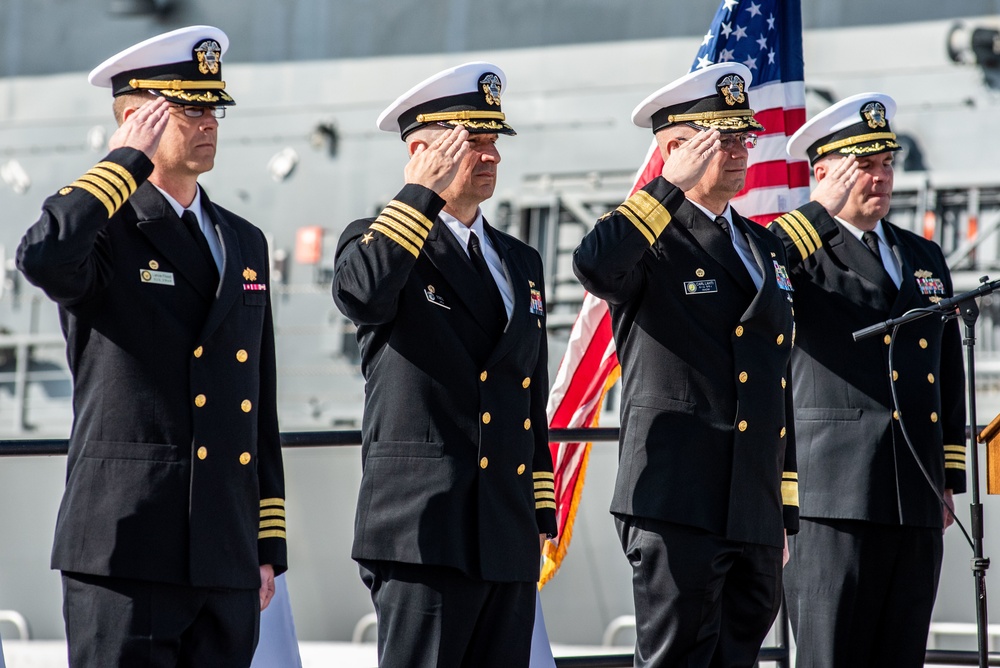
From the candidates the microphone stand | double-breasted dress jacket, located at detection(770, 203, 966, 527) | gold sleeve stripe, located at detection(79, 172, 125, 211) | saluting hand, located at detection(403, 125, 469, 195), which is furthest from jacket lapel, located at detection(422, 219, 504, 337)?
double-breasted dress jacket, located at detection(770, 203, 966, 527)

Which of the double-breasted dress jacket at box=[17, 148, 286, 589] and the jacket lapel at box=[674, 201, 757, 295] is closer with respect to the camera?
the double-breasted dress jacket at box=[17, 148, 286, 589]

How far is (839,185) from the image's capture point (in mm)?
3893

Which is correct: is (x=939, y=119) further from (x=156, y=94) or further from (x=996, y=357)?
(x=156, y=94)

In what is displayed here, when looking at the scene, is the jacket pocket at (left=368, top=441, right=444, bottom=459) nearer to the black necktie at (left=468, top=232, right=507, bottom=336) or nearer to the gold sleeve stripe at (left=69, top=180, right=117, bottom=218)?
the black necktie at (left=468, top=232, right=507, bottom=336)

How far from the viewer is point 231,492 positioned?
260 centimetres

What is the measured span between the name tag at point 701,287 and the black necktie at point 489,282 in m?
0.46

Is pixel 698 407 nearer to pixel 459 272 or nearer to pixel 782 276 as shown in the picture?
pixel 782 276

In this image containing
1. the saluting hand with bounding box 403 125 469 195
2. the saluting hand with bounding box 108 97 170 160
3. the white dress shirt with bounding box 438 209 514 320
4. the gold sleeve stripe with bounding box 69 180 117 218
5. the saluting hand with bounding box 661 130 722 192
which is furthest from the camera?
the saluting hand with bounding box 661 130 722 192

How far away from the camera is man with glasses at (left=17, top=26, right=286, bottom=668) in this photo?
2455mm

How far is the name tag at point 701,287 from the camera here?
319 cm

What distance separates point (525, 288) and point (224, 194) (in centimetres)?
897

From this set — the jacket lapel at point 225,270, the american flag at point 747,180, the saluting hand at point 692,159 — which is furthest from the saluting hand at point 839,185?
the jacket lapel at point 225,270

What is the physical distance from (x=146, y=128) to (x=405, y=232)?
0.54 meters

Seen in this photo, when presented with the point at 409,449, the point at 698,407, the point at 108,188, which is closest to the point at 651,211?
the point at 698,407
